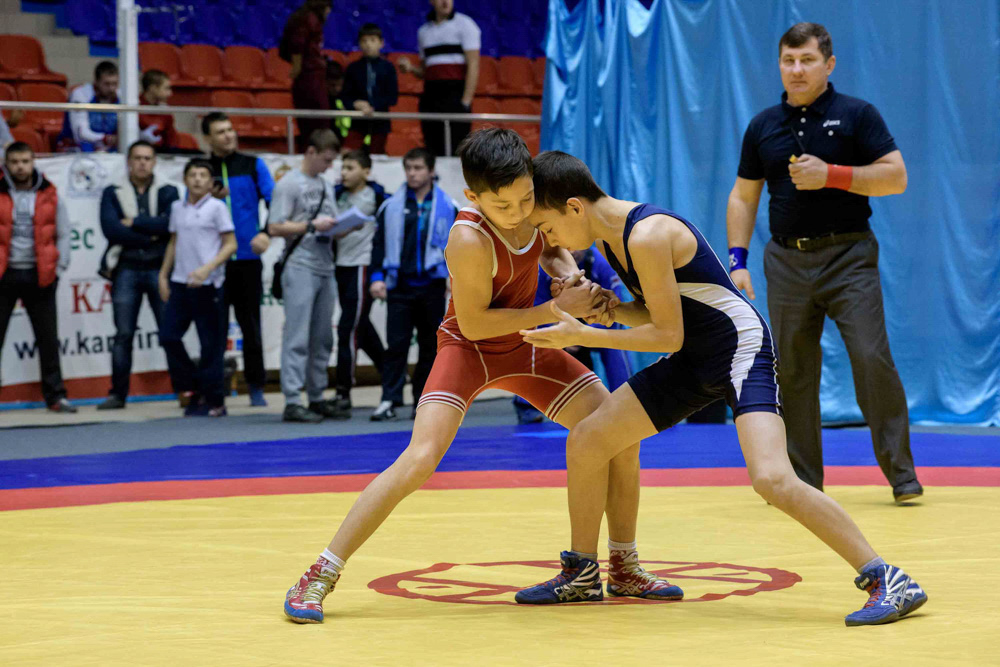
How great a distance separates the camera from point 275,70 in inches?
510

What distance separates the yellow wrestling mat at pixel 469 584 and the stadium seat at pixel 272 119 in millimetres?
7065

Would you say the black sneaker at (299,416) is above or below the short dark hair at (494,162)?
below

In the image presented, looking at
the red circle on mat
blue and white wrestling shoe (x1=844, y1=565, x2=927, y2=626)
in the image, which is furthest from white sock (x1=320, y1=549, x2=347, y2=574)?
blue and white wrestling shoe (x1=844, y1=565, x2=927, y2=626)

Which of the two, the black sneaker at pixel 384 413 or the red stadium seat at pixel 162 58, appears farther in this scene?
the red stadium seat at pixel 162 58

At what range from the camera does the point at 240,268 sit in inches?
336

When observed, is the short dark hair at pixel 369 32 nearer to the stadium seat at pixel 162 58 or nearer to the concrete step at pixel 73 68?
the stadium seat at pixel 162 58

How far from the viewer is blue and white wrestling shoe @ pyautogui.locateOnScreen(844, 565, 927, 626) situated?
9.50ft

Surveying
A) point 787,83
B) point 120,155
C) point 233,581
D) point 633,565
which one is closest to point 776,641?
point 633,565

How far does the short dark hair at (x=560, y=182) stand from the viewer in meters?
3.19

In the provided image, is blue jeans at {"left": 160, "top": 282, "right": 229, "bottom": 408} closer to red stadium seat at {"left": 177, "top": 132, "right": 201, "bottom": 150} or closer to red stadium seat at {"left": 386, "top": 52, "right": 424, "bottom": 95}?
red stadium seat at {"left": 177, "top": 132, "right": 201, "bottom": 150}

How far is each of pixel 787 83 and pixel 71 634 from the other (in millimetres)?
3358

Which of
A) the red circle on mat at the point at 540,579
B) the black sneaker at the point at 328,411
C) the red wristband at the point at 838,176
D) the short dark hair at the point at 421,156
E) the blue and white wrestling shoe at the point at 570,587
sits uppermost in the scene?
the red wristband at the point at 838,176

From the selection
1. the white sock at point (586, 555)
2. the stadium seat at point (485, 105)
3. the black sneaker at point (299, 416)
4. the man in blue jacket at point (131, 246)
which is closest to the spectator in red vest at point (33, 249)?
the man in blue jacket at point (131, 246)

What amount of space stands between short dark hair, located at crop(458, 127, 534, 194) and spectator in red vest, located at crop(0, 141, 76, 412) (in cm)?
577
